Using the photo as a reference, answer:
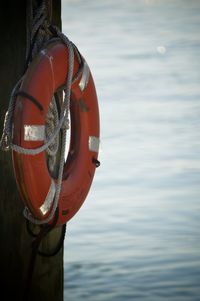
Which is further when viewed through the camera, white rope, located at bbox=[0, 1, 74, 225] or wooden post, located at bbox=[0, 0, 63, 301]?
wooden post, located at bbox=[0, 0, 63, 301]

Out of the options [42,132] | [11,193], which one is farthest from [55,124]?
[11,193]

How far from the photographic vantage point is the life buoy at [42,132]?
11.7 ft

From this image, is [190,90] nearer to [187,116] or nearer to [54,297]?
[187,116]

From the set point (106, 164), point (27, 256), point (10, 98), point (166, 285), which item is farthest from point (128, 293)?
point (106, 164)

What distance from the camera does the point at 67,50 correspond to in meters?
3.95

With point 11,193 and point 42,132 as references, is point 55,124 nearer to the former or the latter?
point 42,132

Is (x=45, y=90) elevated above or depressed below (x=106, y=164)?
below

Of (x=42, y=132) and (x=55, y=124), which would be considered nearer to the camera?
(x=42, y=132)

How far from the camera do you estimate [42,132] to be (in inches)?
144

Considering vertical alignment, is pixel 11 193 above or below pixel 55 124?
below

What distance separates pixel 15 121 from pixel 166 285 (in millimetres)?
3464

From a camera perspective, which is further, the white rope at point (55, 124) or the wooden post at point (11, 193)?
the wooden post at point (11, 193)

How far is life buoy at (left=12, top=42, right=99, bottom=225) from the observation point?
356cm

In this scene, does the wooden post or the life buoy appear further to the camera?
the wooden post
